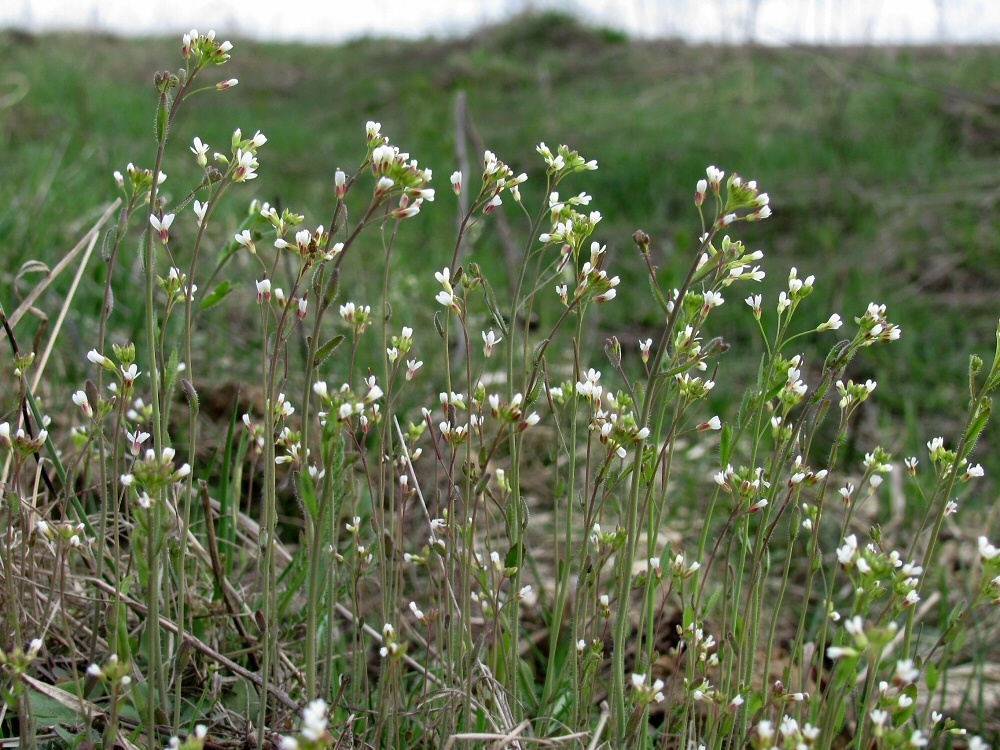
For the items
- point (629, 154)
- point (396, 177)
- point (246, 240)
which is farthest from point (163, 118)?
point (629, 154)

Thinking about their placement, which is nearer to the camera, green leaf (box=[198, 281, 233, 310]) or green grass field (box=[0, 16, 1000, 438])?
green leaf (box=[198, 281, 233, 310])

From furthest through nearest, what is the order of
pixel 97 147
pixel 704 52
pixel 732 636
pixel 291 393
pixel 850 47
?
pixel 704 52 → pixel 850 47 → pixel 97 147 → pixel 291 393 → pixel 732 636

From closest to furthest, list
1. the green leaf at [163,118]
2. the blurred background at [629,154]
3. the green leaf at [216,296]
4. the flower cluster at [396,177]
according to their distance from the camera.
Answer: the flower cluster at [396,177] → the green leaf at [163,118] → the green leaf at [216,296] → the blurred background at [629,154]

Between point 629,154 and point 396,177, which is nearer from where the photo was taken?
point 396,177

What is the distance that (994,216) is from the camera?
5.38 meters

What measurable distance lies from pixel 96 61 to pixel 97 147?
5.77 metres

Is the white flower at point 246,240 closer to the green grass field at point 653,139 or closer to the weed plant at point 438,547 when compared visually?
the weed plant at point 438,547

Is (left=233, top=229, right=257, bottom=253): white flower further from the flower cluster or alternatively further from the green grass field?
the green grass field

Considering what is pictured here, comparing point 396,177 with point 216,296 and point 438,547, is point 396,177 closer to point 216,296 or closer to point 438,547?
point 216,296

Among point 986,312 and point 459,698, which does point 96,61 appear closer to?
point 986,312

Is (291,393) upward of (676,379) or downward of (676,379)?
downward

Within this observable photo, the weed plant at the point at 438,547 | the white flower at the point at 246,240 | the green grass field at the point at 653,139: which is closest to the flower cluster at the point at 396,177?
the weed plant at the point at 438,547

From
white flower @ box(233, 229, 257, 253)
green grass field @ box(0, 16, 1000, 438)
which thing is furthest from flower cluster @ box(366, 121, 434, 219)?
green grass field @ box(0, 16, 1000, 438)

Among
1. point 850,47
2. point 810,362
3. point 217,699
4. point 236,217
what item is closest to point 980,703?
point 217,699
